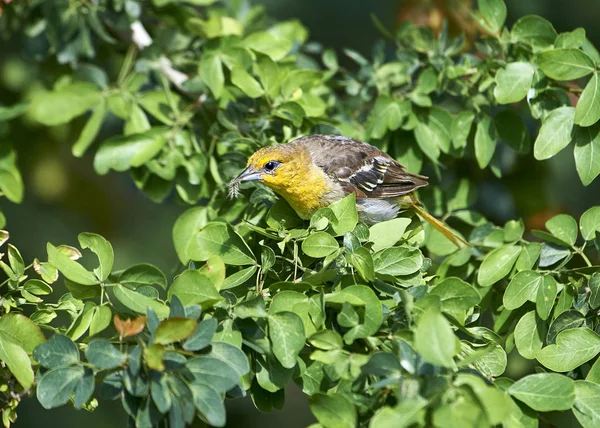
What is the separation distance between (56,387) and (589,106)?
2159mm

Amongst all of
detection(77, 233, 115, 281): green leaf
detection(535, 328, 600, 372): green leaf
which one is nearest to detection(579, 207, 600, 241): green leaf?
detection(535, 328, 600, 372): green leaf

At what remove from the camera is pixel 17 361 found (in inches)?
83.5

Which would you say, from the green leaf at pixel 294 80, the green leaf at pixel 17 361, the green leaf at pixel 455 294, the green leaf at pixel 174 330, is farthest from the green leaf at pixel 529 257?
the green leaf at pixel 17 361

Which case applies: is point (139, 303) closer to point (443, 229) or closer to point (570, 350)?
point (570, 350)

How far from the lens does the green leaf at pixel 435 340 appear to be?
5.67 ft

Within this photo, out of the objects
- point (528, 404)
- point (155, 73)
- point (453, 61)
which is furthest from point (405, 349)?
point (155, 73)

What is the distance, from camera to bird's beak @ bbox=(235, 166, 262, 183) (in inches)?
121

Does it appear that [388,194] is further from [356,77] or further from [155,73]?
[155,73]

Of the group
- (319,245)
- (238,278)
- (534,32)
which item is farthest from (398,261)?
(534,32)

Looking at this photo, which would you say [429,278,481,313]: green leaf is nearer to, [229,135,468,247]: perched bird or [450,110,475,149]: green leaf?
[229,135,468,247]: perched bird

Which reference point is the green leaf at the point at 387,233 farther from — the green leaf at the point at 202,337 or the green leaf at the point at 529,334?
the green leaf at the point at 202,337

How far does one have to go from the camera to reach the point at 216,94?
3.26m

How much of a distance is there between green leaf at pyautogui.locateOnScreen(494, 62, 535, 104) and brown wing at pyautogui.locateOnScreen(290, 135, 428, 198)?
600mm

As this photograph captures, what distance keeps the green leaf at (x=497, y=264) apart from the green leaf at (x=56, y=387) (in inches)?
63.6
